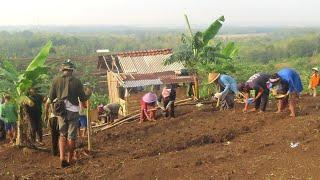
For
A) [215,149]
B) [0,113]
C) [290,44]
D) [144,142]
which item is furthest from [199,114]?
[290,44]

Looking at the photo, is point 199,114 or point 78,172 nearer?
point 78,172

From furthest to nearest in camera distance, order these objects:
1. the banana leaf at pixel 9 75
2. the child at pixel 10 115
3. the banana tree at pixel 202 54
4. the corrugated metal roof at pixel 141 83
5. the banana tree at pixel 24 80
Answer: the corrugated metal roof at pixel 141 83 < the banana tree at pixel 202 54 < the child at pixel 10 115 < the banana leaf at pixel 9 75 < the banana tree at pixel 24 80

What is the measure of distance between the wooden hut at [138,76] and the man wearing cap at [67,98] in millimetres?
9144

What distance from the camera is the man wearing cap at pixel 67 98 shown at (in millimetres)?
7965

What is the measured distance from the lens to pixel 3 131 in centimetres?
1230

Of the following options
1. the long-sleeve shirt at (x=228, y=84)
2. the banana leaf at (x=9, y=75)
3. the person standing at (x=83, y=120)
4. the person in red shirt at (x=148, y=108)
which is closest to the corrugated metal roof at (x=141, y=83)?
the person in red shirt at (x=148, y=108)

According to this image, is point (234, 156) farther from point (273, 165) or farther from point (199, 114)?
point (199, 114)

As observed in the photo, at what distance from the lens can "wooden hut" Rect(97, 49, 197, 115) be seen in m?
19.9

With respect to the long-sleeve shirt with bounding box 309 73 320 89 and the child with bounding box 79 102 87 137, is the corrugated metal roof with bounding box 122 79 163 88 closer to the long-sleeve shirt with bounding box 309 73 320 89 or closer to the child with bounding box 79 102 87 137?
the long-sleeve shirt with bounding box 309 73 320 89

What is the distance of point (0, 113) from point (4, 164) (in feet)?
8.58

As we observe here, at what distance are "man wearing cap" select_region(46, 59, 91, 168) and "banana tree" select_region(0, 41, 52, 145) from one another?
1796mm

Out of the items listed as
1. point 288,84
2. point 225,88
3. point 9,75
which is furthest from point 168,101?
point 9,75

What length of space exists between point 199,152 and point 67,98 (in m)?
2.26

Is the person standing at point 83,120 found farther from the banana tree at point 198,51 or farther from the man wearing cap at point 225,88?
the banana tree at point 198,51
